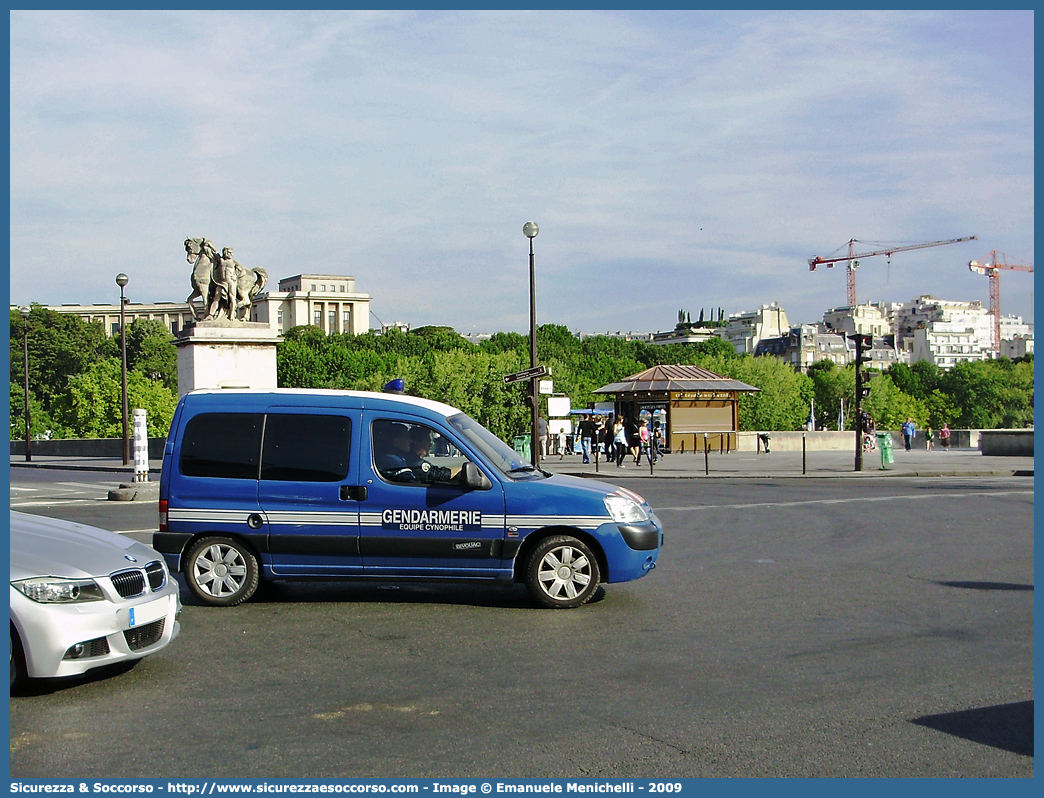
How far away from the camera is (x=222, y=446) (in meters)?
9.66

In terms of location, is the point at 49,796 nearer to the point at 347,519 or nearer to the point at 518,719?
the point at 518,719

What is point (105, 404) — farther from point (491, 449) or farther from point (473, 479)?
point (473, 479)

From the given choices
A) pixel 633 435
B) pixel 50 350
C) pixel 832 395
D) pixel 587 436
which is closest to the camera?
pixel 587 436

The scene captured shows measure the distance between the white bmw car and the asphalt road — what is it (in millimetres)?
274

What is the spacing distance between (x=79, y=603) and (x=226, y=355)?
24936 mm

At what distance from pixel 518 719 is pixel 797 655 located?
254 cm

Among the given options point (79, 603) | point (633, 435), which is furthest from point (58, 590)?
point (633, 435)

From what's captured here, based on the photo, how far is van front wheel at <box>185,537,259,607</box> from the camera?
9531mm

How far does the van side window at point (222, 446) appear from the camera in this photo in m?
9.60

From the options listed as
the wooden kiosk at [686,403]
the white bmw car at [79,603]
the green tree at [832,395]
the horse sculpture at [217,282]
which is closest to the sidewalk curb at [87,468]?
the horse sculpture at [217,282]

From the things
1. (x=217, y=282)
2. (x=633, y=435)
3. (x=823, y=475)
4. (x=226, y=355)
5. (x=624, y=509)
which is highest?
(x=217, y=282)

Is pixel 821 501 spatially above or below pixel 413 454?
below

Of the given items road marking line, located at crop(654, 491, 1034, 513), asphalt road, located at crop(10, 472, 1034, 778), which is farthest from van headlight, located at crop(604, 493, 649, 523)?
road marking line, located at crop(654, 491, 1034, 513)

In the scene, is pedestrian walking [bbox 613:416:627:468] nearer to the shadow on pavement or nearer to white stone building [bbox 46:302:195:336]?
the shadow on pavement
